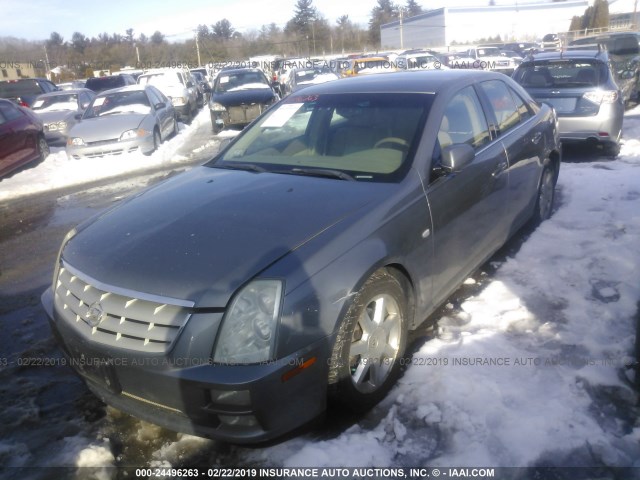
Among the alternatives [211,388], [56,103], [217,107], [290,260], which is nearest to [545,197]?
[290,260]

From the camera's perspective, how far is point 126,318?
2342mm

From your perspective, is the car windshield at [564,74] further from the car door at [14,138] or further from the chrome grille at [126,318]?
the car door at [14,138]

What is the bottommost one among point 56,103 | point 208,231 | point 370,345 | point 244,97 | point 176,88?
point 370,345

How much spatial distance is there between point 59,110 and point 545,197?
570 inches

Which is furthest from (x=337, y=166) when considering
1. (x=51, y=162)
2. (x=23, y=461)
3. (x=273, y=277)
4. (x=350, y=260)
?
(x=51, y=162)

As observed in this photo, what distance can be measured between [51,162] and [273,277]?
11163 mm

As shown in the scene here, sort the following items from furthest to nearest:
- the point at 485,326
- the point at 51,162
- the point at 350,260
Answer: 1. the point at 51,162
2. the point at 485,326
3. the point at 350,260

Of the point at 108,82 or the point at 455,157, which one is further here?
the point at 108,82

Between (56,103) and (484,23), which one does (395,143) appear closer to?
(56,103)

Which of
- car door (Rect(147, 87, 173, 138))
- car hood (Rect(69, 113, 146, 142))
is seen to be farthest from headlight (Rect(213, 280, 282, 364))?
car door (Rect(147, 87, 173, 138))

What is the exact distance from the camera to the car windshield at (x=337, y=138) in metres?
3.38

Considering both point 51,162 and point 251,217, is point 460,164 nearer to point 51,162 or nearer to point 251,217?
point 251,217

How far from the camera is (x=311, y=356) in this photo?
7.73 ft

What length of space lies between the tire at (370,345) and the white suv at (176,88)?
1645cm
